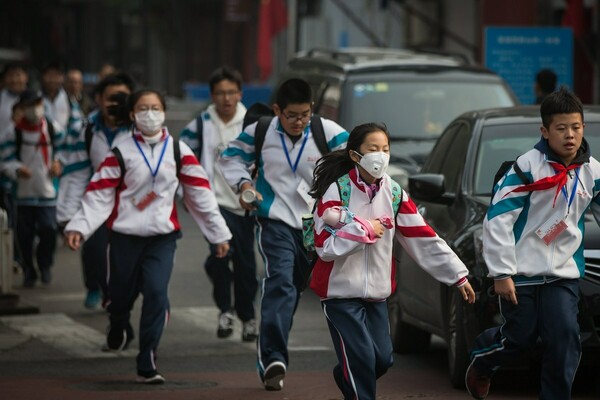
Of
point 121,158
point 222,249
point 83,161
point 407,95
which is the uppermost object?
point 407,95

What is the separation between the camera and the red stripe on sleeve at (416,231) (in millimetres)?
7895

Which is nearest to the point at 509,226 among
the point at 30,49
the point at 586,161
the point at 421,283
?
the point at 586,161

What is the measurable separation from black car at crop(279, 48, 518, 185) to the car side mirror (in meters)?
4.09

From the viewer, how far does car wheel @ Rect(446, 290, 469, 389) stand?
9188 millimetres

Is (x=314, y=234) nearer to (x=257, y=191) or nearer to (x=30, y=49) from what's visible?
(x=257, y=191)

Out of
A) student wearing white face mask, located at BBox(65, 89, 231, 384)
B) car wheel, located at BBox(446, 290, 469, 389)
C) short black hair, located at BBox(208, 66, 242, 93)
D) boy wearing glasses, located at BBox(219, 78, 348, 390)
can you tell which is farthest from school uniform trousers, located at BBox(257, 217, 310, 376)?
short black hair, located at BBox(208, 66, 242, 93)

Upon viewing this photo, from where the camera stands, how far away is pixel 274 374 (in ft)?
31.2

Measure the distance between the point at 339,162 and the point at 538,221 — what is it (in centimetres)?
99

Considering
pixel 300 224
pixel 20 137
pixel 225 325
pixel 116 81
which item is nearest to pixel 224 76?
pixel 116 81

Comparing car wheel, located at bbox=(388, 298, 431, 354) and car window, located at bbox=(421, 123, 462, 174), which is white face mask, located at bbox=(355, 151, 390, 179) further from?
car wheel, located at bbox=(388, 298, 431, 354)

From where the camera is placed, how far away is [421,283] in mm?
10336

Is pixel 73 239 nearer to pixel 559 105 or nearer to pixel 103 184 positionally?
pixel 103 184

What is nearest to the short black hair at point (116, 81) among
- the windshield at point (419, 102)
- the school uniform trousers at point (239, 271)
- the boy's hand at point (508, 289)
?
the school uniform trousers at point (239, 271)

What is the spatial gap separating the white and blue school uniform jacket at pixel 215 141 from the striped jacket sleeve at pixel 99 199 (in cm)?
215
